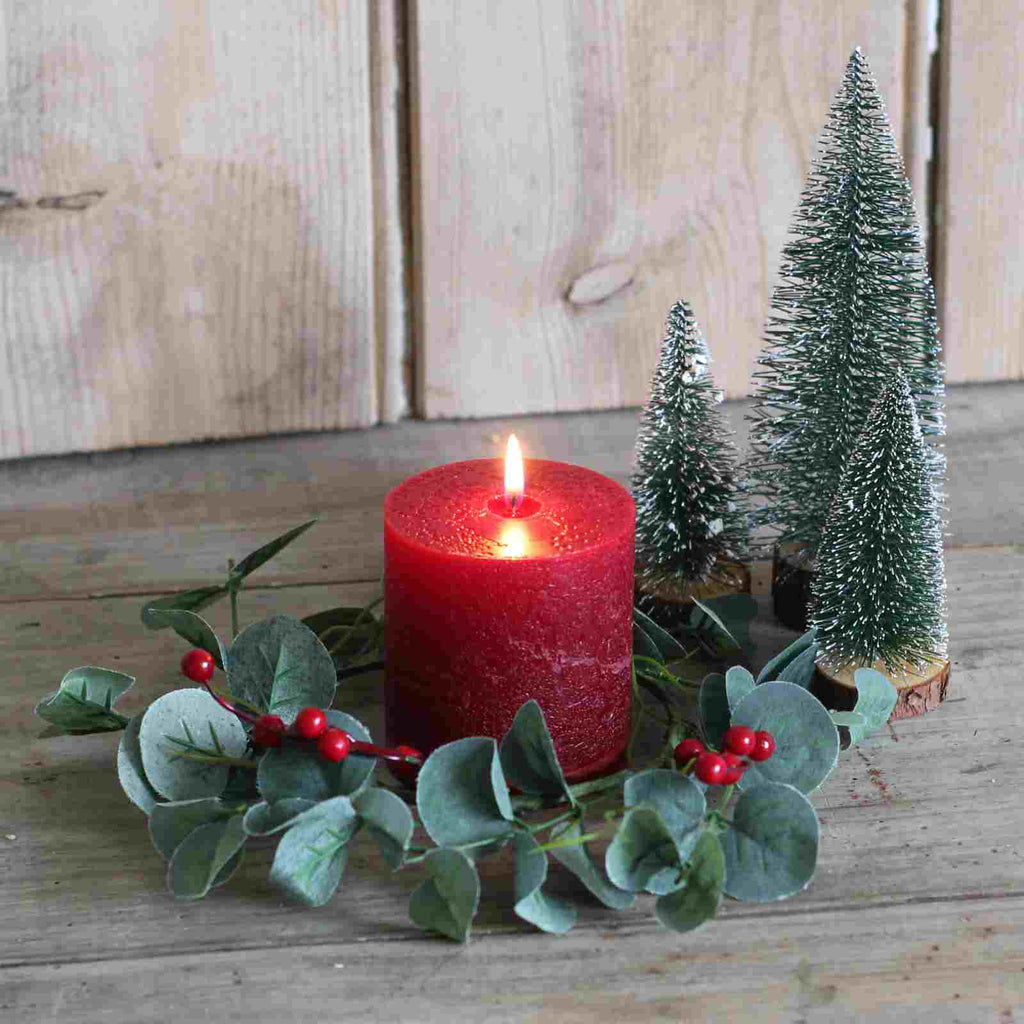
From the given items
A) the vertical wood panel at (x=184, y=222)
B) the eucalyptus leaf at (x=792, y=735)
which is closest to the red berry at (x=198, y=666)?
the eucalyptus leaf at (x=792, y=735)

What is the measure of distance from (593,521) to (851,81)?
256 mm

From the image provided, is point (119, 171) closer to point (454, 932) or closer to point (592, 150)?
point (592, 150)

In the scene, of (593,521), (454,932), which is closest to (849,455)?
(593,521)

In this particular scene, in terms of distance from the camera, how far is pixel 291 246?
93cm

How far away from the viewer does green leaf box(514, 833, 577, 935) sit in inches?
18.4

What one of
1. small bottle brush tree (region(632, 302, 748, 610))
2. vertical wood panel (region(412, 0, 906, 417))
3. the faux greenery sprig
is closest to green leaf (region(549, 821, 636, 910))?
the faux greenery sprig

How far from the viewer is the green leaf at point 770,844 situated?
1.55 ft

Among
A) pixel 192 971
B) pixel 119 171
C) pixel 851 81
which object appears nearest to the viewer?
pixel 192 971

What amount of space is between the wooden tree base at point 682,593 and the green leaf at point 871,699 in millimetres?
119

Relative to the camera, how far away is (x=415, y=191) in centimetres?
93

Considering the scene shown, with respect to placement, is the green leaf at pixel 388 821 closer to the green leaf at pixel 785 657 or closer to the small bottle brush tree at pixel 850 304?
the green leaf at pixel 785 657

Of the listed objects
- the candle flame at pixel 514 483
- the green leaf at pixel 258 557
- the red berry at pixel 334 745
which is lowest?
the red berry at pixel 334 745

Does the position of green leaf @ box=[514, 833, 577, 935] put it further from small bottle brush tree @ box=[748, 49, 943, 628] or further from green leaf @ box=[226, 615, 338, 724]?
small bottle brush tree @ box=[748, 49, 943, 628]

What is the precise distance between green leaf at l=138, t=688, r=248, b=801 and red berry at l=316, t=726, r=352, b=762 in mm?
48
